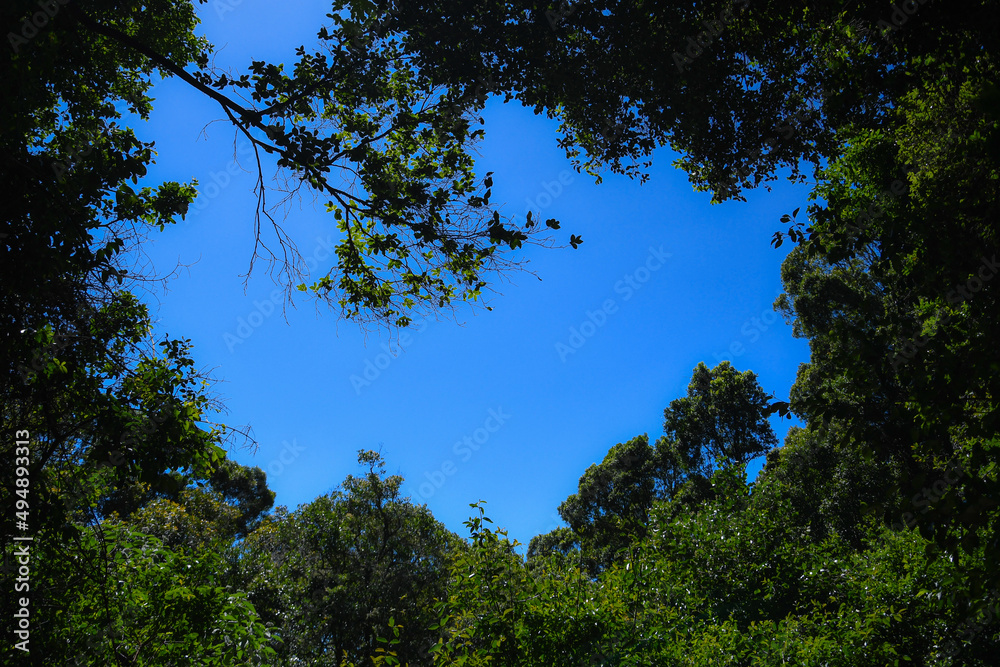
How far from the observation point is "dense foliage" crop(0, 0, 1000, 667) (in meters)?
3.64

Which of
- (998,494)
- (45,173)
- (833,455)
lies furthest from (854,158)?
(833,455)

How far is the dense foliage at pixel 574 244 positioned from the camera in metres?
3.64

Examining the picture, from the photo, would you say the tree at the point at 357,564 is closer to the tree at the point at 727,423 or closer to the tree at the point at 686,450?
the tree at the point at 686,450

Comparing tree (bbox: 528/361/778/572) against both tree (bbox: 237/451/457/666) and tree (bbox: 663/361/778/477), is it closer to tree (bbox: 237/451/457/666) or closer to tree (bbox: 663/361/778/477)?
tree (bbox: 663/361/778/477)

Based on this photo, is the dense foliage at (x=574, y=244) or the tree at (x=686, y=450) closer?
the dense foliage at (x=574, y=244)

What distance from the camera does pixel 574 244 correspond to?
16.5ft

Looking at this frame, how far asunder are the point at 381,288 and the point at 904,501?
19.1 ft

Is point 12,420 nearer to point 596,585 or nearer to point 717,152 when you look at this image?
point 596,585

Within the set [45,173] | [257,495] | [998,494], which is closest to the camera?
[998,494]

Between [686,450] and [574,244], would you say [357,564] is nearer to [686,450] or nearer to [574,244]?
[574,244]

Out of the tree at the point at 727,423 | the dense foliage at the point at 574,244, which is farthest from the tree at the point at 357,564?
the tree at the point at 727,423

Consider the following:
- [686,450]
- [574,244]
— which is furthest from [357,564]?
[686,450]

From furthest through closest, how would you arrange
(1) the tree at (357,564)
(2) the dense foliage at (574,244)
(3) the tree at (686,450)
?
(3) the tree at (686,450) → (1) the tree at (357,564) → (2) the dense foliage at (574,244)

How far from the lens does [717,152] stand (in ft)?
23.8
